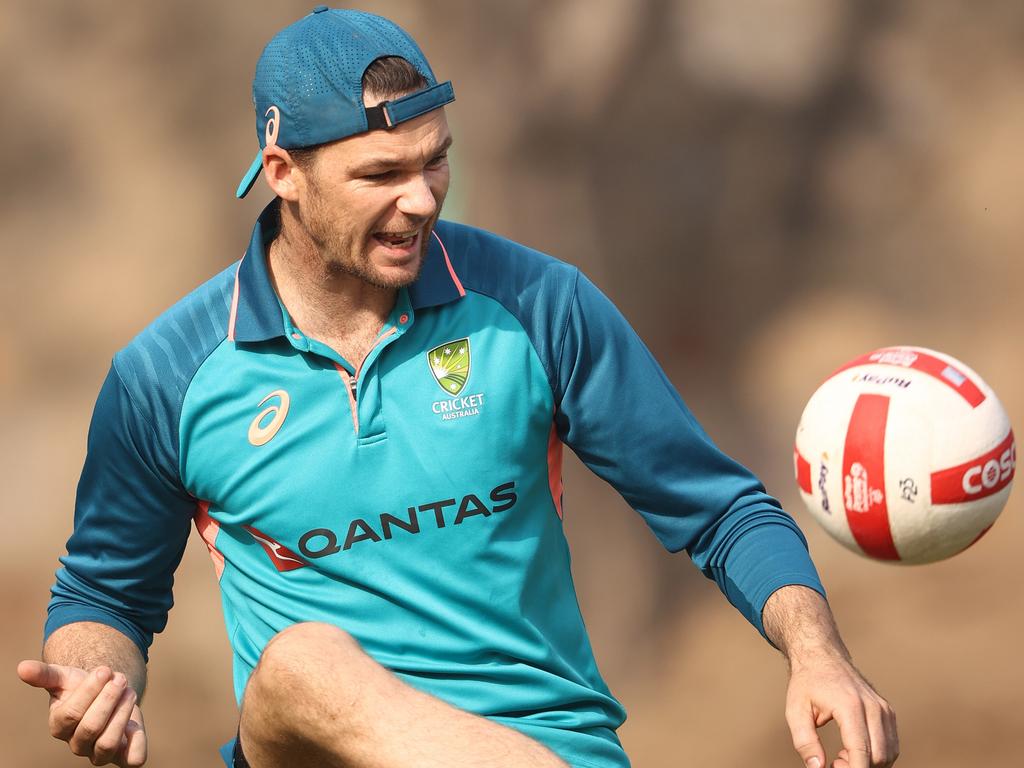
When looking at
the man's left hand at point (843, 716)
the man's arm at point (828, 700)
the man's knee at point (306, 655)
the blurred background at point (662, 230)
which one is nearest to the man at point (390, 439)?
the man's arm at point (828, 700)

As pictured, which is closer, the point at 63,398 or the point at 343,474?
the point at 343,474

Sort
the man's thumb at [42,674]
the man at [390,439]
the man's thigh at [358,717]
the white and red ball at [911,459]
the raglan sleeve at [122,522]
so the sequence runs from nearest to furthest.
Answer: the man's thigh at [358,717] → the man's thumb at [42,674] → the white and red ball at [911,459] → the man at [390,439] → the raglan sleeve at [122,522]

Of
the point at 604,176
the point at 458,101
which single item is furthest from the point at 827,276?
the point at 458,101

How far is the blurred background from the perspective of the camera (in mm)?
4816

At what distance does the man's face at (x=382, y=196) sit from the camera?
2.92 meters

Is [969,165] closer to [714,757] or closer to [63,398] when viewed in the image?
[714,757]

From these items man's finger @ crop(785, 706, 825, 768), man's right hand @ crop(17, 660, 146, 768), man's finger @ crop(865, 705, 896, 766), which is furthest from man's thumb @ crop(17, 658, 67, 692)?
man's finger @ crop(865, 705, 896, 766)

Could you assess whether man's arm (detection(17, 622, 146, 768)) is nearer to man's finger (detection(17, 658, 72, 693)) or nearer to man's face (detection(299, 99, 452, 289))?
man's finger (detection(17, 658, 72, 693))

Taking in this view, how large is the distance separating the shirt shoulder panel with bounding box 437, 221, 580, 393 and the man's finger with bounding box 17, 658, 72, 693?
98 cm

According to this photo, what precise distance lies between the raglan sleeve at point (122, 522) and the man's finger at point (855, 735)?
4.25 feet

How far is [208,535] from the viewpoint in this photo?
3.19 m

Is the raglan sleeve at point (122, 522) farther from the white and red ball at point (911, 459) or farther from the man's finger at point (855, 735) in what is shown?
the man's finger at point (855, 735)

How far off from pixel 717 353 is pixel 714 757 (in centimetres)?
118

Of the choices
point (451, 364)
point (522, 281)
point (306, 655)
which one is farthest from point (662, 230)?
point (306, 655)
